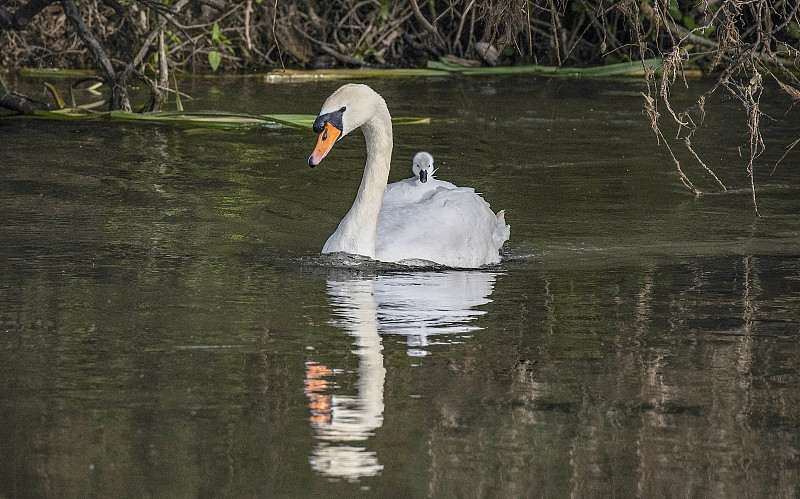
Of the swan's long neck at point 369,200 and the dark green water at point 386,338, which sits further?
the swan's long neck at point 369,200

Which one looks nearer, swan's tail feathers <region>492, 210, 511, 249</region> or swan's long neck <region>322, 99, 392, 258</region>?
swan's long neck <region>322, 99, 392, 258</region>

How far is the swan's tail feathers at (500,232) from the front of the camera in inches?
337

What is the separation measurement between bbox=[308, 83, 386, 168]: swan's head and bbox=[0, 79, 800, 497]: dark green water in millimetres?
738

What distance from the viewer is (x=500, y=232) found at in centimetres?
870

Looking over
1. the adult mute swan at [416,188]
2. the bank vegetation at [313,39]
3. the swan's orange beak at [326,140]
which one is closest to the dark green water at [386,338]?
the adult mute swan at [416,188]

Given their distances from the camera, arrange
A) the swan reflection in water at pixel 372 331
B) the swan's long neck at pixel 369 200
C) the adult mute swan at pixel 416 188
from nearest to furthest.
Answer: the swan reflection in water at pixel 372 331 < the swan's long neck at pixel 369 200 < the adult mute swan at pixel 416 188

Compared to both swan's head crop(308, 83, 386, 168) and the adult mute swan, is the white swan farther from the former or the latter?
the adult mute swan

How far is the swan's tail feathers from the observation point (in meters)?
8.56

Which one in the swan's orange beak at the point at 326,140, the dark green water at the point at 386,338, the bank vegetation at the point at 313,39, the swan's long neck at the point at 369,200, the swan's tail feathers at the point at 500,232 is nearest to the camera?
the dark green water at the point at 386,338

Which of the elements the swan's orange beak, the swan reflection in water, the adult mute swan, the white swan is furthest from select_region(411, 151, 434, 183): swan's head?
the swan reflection in water

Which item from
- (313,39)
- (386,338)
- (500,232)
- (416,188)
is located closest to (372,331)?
(386,338)

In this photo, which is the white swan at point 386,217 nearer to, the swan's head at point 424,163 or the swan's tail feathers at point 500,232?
the swan's tail feathers at point 500,232

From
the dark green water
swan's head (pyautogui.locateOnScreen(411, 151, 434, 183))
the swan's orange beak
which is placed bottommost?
the dark green water

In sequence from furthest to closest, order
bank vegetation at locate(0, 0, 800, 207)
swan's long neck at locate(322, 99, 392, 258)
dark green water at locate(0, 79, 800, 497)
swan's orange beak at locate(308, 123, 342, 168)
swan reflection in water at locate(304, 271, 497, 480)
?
bank vegetation at locate(0, 0, 800, 207), swan's long neck at locate(322, 99, 392, 258), swan's orange beak at locate(308, 123, 342, 168), swan reflection in water at locate(304, 271, 497, 480), dark green water at locate(0, 79, 800, 497)
